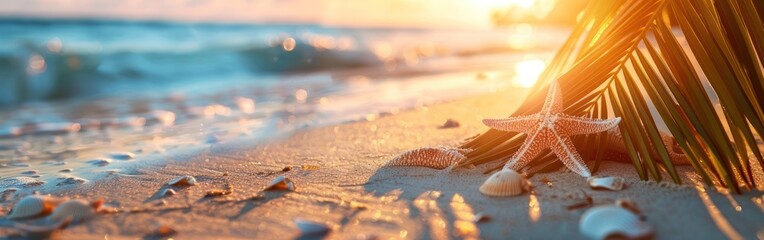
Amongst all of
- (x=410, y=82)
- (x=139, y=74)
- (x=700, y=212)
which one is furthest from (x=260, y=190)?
(x=139, y=74)

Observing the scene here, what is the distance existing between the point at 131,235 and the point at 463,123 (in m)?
2.56

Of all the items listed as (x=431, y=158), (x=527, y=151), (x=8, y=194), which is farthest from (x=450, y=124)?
(x=8, y=194)

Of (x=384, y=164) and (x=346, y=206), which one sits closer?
(x=346, y=206)

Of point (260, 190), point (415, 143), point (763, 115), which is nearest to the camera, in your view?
point (763, 115)

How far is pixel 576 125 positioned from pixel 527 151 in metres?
0.20

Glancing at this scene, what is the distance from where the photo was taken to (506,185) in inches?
84.0

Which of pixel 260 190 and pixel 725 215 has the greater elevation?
pixel 260 190

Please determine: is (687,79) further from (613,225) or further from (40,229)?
(40,229)

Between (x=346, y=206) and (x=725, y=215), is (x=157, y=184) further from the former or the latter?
(x=725, y=215)

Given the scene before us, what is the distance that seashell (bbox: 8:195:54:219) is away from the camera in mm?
2123

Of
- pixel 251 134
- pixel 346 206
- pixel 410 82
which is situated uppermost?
pixel 410 82

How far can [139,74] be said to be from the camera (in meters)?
11.3

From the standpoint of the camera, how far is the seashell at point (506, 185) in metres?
2.13

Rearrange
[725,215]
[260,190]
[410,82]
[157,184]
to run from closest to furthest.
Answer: [725,215]
[260,190]
[157,184]
[410,82]
